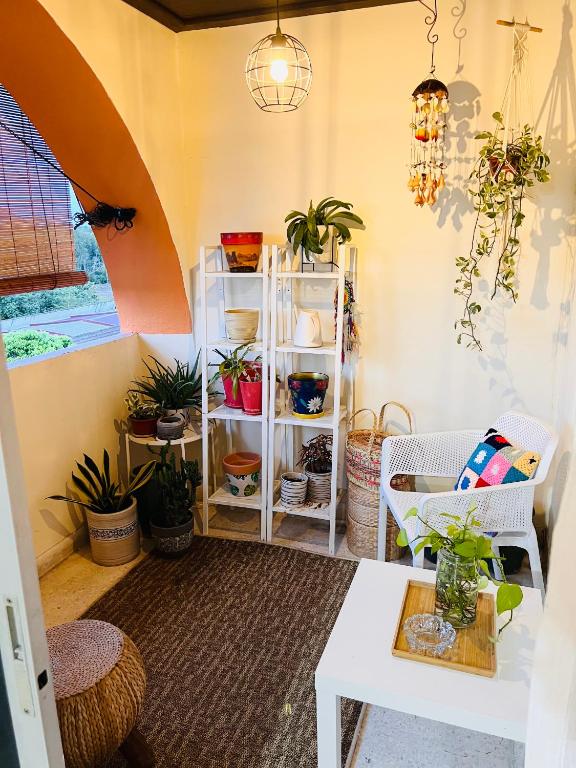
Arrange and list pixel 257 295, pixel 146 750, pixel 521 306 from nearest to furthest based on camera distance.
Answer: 1. pixel 146 750
2. pixel 521 306
3. pixel 257 295

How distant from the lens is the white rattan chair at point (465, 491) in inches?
86.7

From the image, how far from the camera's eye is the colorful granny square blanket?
2.25 meters

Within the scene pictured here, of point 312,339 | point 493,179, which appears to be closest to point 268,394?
point 312,339

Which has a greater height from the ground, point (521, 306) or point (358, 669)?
point (521, 306)

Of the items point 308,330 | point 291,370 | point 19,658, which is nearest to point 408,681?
point 19,658

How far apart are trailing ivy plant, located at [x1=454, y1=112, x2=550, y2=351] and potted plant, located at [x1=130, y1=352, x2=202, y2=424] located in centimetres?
142

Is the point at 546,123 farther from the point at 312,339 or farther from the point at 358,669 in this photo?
the point at 358,669

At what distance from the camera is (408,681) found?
1416mm

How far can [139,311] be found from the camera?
3289 mm

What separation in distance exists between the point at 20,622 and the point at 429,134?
2.32m

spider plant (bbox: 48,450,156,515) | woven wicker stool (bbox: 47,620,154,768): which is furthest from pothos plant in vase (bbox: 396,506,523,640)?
spider plant (bbox: 48,450,156,515)

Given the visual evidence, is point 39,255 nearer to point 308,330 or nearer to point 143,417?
point 143,417

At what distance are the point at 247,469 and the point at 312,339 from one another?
77 cm

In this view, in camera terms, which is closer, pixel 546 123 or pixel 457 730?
pixel 457 730
